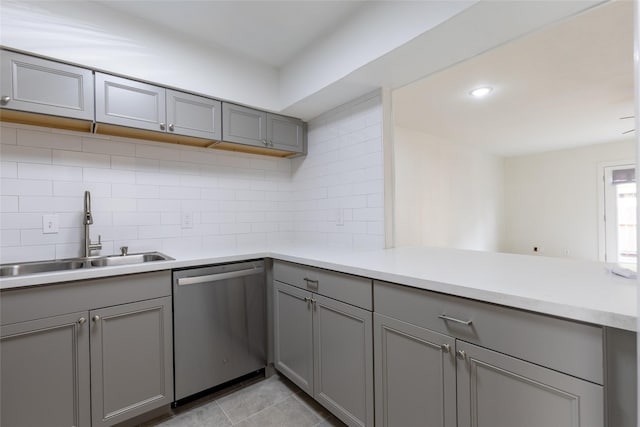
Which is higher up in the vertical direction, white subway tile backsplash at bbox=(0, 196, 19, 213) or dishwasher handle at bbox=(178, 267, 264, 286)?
white subway tile backsplash at bbox=(0, 196, 19, 213)

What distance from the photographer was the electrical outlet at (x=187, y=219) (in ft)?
7.57

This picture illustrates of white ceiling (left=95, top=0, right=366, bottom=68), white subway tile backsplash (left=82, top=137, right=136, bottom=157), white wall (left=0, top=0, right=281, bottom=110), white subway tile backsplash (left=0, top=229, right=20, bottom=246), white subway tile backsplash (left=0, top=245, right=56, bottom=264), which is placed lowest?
white subway tile backsplash (left=0, top=245, right=56, bottom=264)

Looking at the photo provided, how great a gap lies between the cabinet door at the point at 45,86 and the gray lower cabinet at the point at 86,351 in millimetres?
963

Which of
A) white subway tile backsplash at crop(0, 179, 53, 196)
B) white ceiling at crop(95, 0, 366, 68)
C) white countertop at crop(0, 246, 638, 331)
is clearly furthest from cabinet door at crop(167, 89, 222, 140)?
white countertop at crop(0, 246, 638, 331)

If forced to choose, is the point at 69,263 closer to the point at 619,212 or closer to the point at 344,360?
the point at 344,360

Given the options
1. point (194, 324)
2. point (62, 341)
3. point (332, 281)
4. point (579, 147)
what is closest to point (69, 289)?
point (62, 341)

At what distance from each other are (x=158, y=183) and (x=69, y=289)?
1000 millimetres

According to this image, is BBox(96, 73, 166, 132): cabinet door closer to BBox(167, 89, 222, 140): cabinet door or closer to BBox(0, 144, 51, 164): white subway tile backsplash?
BBox(167, 89, 222, 140): cabinet door

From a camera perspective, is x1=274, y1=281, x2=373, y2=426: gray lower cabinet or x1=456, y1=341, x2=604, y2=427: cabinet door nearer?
x1=456, y1=341, x2=604, y2=427: cabinet door

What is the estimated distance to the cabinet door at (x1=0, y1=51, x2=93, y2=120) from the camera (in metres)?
1.48

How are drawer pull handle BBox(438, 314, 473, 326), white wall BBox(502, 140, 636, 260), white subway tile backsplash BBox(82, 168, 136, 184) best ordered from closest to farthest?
drawer pull handle BBox(438, 314, 473, 326) → white subway tile backsplash BBox(82, 168, 136, 184) → white wall BBox(502, 140, 636, 260)

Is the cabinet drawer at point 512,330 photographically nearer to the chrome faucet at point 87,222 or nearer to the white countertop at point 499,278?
the white countertop at point 499,278

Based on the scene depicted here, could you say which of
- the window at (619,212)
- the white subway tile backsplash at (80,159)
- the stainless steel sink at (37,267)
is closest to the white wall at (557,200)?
the window at (619,212)

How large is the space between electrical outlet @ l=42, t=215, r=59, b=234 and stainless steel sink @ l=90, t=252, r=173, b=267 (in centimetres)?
30
